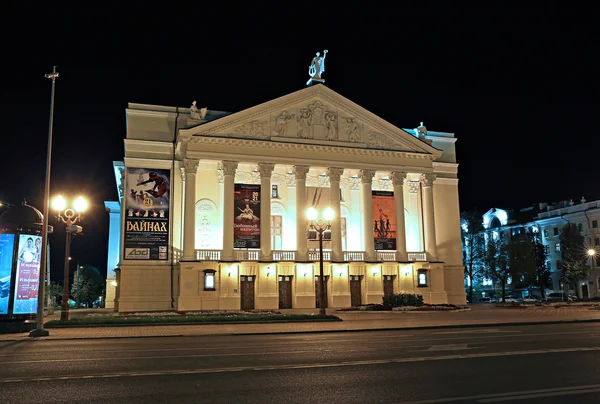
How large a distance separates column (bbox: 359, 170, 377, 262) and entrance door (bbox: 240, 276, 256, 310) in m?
10.5

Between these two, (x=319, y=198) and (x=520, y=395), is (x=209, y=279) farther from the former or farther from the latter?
(x=520, y=395)

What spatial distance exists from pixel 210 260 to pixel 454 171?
2771 centimetres

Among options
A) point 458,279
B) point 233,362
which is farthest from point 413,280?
point 233,362

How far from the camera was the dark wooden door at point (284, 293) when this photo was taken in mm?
45500

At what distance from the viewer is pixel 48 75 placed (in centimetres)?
2511

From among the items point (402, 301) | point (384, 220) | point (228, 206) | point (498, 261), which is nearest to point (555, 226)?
point (498, 261)

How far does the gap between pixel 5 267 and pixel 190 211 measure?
2200cm

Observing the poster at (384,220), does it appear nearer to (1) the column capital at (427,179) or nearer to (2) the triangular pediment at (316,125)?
(1) the column capital at (427,179)

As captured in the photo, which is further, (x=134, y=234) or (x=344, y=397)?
(x=134, y=234)

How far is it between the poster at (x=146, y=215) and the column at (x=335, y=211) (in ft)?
46.3

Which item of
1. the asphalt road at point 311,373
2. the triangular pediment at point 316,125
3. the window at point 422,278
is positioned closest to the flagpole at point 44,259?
the asphalt road at point 311,373

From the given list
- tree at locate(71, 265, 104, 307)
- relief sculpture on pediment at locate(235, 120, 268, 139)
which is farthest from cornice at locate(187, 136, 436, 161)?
tree at locate(71, 265, 104, 307)

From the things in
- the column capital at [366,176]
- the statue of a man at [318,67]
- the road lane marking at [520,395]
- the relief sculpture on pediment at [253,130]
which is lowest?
the road lane marking at [520,395]

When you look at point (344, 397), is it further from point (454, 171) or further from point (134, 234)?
point (454, 171)
